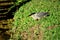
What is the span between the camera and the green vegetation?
37.9 feet

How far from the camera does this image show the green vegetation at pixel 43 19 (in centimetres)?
1154

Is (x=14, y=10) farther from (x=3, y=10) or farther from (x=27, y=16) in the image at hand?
(x=27, y=16)

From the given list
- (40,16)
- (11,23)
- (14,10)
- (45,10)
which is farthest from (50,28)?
(14,10)

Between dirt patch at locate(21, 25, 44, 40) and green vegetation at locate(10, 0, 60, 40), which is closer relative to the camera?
green vegetation at locate(10, 0, 60, 40)

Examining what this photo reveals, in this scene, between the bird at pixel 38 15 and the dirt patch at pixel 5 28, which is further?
the bird at pixel 38 15

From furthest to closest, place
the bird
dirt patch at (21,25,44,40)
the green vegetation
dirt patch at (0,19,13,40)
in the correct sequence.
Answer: the bird
dirt patch at (0,19,13,40)
dirt patch at (21,25,44,40)
the green vegetation

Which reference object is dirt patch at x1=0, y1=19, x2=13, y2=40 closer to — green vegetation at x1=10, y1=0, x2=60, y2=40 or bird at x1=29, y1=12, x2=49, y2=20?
green vegetation at x1=10, y1=0, x2=60, y2=40

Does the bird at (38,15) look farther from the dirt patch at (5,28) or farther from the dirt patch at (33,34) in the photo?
the dirt patch at (5,28)

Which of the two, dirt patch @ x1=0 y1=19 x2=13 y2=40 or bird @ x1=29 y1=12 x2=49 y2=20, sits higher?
bird @ x1=29 y1=12 x2=49 y2=20

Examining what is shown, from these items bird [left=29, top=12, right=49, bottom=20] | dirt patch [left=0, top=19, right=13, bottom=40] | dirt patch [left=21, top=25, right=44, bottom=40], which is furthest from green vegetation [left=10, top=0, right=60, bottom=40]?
dirt patch [left=0, top=19, right=13, bottom=40]

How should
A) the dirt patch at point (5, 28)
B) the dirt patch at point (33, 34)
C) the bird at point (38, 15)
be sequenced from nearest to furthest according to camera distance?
the dirt patch at point (33, 34) → the dirt patch at point (5, 28) → the bird at point (38, 15)

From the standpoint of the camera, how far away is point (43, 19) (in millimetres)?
→ 13141

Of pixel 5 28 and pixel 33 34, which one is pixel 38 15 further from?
pixel 5 28

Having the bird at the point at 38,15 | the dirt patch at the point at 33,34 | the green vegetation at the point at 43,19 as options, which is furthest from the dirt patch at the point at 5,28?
the bird at the point at 38,15
